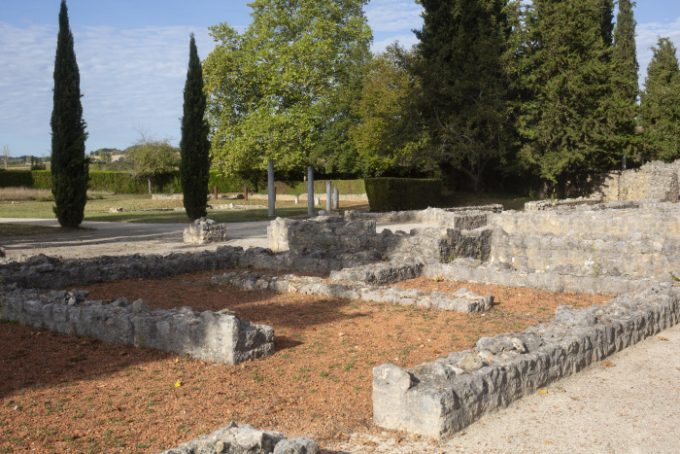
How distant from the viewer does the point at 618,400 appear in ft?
20.9

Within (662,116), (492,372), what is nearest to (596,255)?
(492,372)

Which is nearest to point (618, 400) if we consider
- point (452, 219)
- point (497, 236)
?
point (497, 236)

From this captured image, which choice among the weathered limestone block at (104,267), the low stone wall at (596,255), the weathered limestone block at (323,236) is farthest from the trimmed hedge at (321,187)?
the low stone wall at (596,255)

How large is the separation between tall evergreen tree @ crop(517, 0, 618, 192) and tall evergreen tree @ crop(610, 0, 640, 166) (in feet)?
2.15

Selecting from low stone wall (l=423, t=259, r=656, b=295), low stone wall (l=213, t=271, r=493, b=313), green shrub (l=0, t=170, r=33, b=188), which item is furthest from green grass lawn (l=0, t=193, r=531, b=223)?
low stone wall (l=423, t=259, r=656, b=295)

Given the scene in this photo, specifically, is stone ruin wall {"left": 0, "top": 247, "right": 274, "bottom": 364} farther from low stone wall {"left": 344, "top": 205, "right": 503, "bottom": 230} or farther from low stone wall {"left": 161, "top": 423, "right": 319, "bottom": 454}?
low stone wall {"left": 344, "top": 205, "right": 503, "bottom": 230}

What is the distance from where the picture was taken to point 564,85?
36.4 metres

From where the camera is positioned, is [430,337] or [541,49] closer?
[430,337]

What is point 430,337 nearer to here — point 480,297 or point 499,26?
point 480,297

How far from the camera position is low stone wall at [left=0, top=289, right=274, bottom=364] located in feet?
25.5

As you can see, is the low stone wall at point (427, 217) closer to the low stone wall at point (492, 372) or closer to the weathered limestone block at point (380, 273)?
the weathered limestone block at point (380, 273)

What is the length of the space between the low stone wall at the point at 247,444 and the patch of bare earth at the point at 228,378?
0.88 metres

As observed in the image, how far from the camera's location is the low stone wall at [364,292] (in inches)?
408

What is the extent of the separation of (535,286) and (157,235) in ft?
49.7
